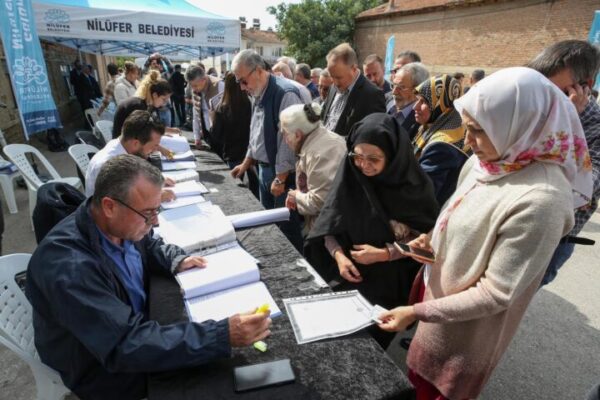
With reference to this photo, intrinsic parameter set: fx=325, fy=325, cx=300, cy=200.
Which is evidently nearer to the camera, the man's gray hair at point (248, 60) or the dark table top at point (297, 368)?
the dark table top at point (297, 368)

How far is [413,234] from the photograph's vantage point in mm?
1690

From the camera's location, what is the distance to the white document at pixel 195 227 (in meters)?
1.73

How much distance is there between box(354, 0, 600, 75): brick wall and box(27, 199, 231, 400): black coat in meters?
15.4

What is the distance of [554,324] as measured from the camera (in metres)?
2.56

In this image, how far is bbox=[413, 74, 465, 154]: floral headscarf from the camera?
1.80 meters

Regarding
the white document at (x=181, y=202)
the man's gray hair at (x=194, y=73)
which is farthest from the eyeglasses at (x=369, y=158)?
the man's gray hair at (x=194, y=73)

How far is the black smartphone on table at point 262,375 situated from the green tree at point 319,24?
22753 mm

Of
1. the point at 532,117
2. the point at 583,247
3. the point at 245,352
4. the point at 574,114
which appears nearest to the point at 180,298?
the point at 245,352

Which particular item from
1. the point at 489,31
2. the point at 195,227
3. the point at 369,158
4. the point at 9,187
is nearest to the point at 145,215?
the point at 195,227

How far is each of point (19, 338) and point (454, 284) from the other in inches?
70.6

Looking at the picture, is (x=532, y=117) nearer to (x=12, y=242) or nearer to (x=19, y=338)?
(x=19, y=338)

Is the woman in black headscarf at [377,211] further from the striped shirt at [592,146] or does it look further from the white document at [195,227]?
the striped shirt at [592,146]

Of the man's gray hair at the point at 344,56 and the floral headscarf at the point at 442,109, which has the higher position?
the man's gray hair at the point at 344,56

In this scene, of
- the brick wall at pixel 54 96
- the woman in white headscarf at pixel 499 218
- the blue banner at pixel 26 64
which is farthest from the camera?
the brick wall at pixel 54 96
